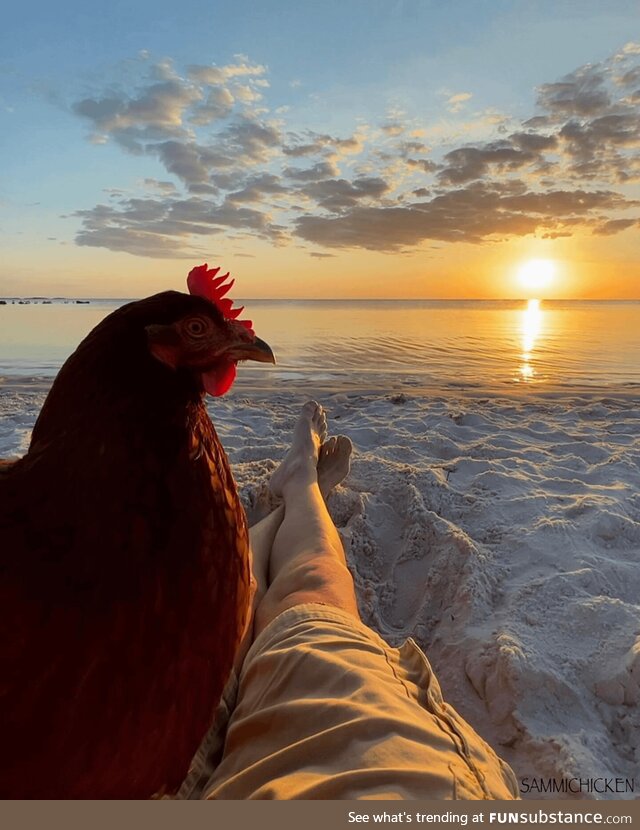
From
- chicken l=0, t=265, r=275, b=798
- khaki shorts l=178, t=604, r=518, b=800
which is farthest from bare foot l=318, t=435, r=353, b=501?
chicken l=0, t=265, r=275, b=798

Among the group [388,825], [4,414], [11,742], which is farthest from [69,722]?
[4,414]

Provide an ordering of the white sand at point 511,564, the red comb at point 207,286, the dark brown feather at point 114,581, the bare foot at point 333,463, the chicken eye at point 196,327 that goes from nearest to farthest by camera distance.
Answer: the dark brown feather at point 114,581
the chicken eye at point 196,327
the red comb at point 207,286
the white sand at point 511,564
the bare foot at point 333,463

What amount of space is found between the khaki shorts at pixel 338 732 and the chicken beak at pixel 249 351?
2.38 feet

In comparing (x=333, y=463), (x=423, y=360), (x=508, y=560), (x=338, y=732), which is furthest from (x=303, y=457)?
(x=423, y=360)

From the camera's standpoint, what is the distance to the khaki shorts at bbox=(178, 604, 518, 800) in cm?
88

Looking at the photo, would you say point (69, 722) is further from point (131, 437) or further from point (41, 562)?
point (131, 437)

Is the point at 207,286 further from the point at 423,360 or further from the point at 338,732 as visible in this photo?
the point at 423,360

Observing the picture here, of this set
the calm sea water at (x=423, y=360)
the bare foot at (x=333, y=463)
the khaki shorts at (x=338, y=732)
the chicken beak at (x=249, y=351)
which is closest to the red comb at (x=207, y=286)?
the chicken beak at (x=249, y=351)

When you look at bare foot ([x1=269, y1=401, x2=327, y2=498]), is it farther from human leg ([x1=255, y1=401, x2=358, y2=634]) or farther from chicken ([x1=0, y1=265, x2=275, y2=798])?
chicken ([x1=0, y1=265, x2=275, y2=798])

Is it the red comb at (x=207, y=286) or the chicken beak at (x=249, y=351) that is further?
the red comb at (x=207, y=286)

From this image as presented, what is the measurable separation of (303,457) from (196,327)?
183 centimetres

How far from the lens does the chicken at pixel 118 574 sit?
835 mm

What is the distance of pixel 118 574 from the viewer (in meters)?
0.87

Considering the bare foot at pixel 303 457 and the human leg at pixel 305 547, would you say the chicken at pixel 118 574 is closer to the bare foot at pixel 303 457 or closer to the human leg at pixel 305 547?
the human leg at pixel 305 547
